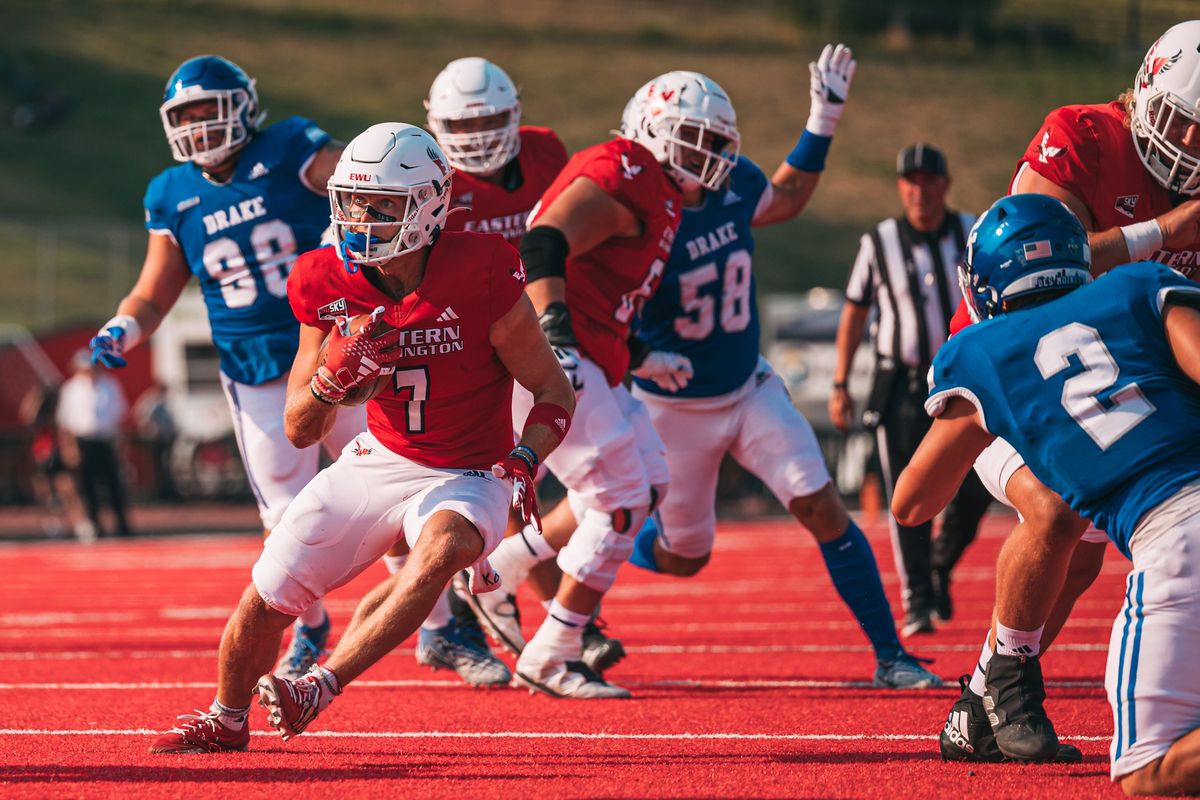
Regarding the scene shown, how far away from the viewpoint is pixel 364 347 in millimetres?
4223

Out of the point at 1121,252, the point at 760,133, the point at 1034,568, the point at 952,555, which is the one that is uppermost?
the point at 1121,252

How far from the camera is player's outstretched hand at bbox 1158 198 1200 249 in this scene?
4.70 metres

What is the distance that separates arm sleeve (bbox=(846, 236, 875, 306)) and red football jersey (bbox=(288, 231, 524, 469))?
361cm

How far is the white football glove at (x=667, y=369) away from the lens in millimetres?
6000

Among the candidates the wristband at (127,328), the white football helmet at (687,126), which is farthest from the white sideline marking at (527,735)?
the white football helmet at (687,126)

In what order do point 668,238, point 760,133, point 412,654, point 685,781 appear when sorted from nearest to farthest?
point 685,781 < point 668,238 < point 412,654 < point 760,133

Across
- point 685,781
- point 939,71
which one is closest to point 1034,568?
point 685,781

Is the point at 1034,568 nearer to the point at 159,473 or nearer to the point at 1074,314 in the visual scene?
the point at 1074,314

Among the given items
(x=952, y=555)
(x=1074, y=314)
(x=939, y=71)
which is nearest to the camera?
(x=1074, y=314)

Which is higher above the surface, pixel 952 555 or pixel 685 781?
pixel 685 781

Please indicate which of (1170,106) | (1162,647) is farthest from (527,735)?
(1170,106)

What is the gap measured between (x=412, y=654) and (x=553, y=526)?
50.0 inches

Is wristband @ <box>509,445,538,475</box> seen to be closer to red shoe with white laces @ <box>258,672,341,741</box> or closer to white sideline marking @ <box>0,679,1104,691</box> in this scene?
red shoe with white laces @ <box>258,672,341,741</box>

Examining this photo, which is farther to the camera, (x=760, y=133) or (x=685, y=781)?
(x=760, y=133)
